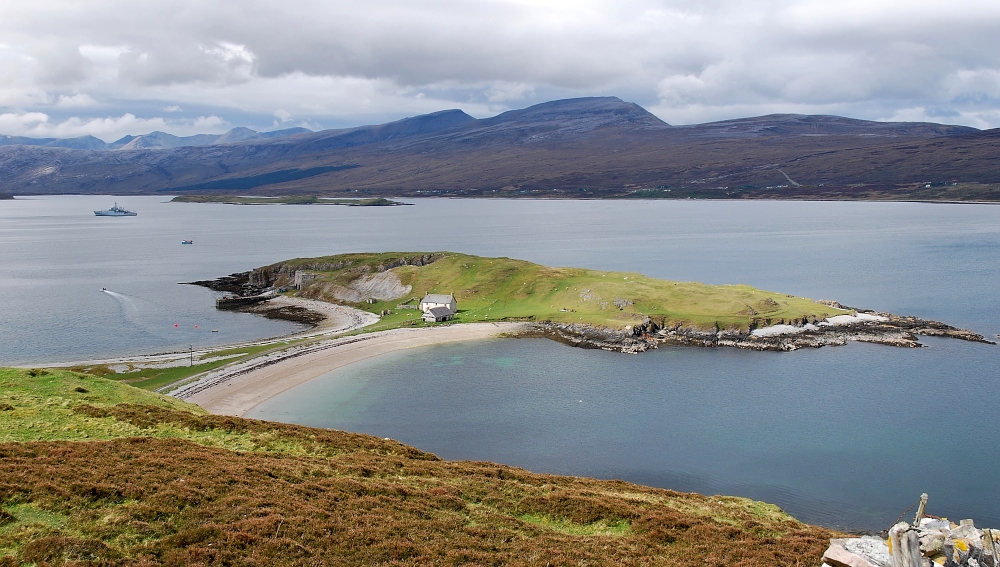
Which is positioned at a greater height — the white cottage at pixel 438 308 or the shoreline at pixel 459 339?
the white cottage at pixel 438 308

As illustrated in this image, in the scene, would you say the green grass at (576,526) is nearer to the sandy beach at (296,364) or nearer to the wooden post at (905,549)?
the wooden post at (905,549)

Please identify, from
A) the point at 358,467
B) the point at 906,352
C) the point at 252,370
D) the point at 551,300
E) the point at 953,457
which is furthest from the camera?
the point at 551,300

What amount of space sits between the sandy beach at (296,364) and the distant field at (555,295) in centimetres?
606

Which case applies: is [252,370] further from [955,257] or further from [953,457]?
[955,257]

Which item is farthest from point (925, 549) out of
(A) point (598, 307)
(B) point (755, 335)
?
(A) point (598, 307)

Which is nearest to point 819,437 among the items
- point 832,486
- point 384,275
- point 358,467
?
point 832,486

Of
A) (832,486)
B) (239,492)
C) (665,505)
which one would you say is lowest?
(832,486)

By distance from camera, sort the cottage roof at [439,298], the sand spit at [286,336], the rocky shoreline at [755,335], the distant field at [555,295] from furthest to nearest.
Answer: the cottage roof at [439,298], the distant field at [555,295], the rocky shoreline at [755,335], the sand spit at [286,336]

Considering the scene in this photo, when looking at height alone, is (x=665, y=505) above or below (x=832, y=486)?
above

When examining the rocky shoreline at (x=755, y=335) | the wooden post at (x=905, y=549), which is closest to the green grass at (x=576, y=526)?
the wooden post at (x=905, y=549)

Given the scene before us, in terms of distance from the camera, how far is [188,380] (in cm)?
5809

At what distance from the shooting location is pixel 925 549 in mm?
14523

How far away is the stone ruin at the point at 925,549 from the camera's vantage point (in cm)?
1375

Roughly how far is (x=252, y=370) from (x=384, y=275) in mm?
45441
